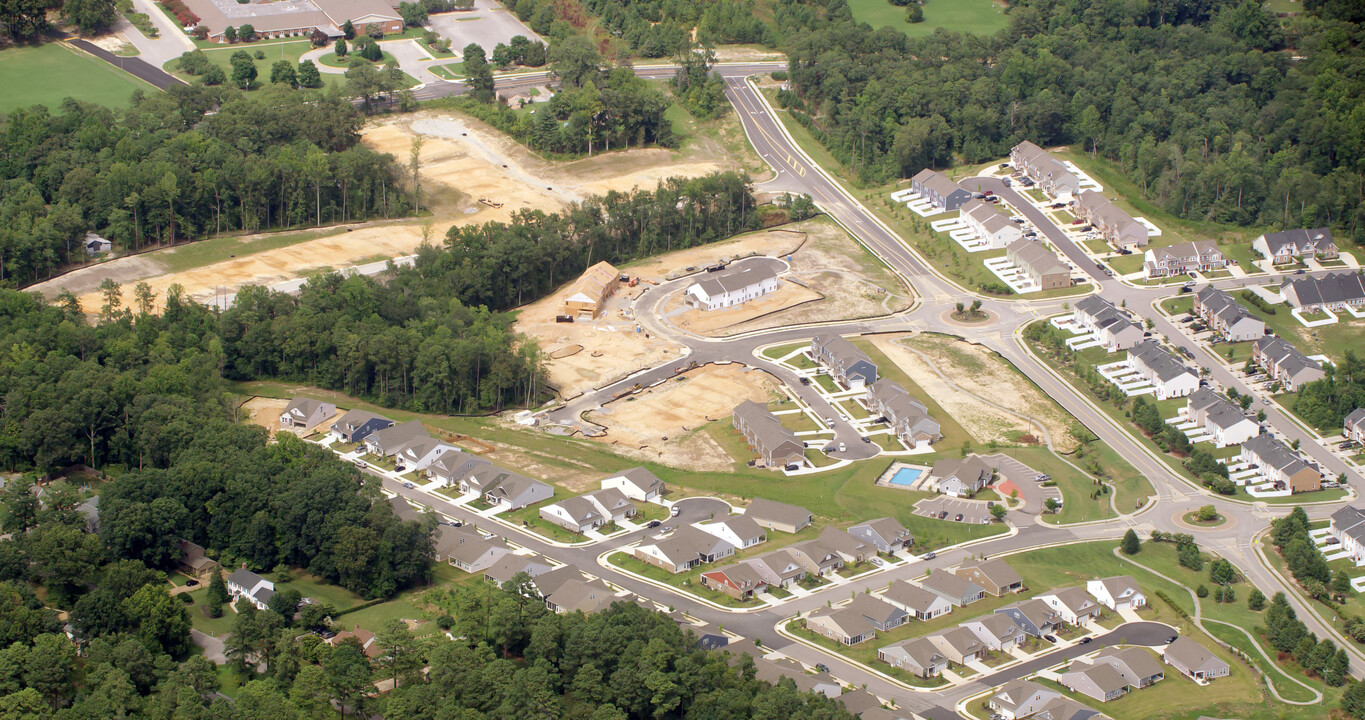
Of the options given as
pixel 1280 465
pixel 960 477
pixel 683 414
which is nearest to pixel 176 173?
pixel 683 414

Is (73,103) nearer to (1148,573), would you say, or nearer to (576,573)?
(576,573)

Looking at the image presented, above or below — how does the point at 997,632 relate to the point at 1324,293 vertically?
below

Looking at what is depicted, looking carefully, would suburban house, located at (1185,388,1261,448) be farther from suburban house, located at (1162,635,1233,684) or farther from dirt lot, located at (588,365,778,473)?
dirt lot, located at (588,365,778,473)

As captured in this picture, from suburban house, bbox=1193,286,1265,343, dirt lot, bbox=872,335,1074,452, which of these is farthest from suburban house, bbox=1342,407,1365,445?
dirt lot, bbox=872,335,1074,452

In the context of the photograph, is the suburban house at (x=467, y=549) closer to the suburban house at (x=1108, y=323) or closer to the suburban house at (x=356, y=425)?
the suburban house at (x=356, y=425)

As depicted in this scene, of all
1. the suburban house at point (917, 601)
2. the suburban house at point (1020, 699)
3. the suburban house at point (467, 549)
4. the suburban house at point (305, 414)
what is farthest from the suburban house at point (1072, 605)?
the suburban house at point (305, 414)

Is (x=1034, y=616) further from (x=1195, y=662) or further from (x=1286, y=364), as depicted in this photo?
(x=1286, y=364)
